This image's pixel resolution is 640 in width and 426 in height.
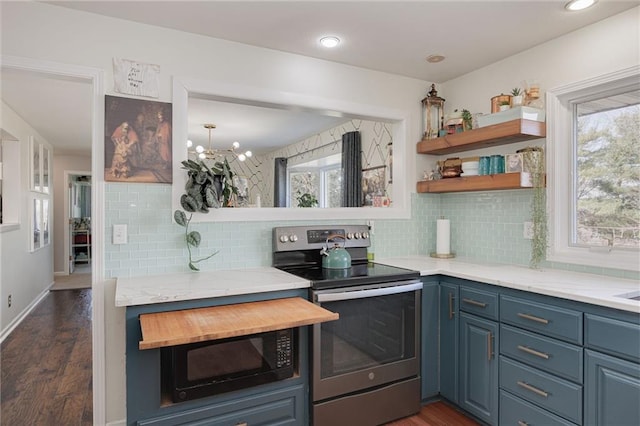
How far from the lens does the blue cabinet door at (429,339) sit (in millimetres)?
2441

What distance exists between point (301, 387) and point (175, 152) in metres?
1.50

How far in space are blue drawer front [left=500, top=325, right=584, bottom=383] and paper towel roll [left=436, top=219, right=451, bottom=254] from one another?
3.37 feet

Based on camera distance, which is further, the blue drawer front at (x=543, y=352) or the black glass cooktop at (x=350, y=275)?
the black glass cooktop at (x=350, y=275)

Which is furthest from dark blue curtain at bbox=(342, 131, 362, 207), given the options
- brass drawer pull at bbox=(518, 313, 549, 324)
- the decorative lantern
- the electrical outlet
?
brass drawer pull at bbox=(518, 313, 549, 324)

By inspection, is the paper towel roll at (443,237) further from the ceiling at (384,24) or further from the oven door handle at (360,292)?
the ceiling at (384,24)

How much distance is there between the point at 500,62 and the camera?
278cm

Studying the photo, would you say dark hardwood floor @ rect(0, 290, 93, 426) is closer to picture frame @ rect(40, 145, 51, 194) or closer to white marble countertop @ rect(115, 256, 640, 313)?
white marble countertop @ rect(115, 256, 640, 313)

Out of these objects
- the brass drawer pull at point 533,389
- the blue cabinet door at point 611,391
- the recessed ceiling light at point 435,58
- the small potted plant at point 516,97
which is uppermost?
the recessed ceiling light at point 435,58

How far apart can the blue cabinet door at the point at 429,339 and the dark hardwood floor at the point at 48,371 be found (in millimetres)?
2045

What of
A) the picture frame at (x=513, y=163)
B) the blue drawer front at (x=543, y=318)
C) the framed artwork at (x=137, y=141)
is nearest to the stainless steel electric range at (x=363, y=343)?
the blue drawer front at (x=543, y=318)

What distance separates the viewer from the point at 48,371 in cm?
303

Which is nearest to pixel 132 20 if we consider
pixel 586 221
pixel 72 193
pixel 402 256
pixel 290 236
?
pixel 290 236

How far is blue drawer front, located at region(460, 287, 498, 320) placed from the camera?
2143 mm

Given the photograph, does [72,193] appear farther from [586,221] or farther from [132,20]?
[586,221]
